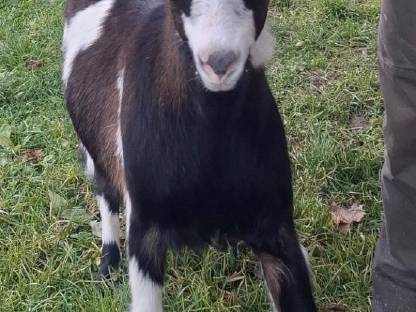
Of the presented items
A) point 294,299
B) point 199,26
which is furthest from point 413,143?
point 199,26

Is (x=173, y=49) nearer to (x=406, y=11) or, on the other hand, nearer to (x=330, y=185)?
(x=406, y=11)

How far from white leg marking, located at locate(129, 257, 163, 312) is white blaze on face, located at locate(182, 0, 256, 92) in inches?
30.6

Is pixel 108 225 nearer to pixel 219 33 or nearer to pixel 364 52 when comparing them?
pixel 219 33

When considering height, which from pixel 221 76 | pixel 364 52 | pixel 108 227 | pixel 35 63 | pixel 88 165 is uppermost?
pixel 221 76

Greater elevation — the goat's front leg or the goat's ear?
the goat's ear

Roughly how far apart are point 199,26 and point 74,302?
4.54 feet

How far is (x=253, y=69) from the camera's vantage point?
248 centimetres

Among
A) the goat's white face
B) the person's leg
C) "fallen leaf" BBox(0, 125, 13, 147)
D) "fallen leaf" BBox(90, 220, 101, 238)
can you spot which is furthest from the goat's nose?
"fallen leaf" BBox(0, 125, 13, 147)

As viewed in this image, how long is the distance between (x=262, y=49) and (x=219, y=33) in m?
0.35

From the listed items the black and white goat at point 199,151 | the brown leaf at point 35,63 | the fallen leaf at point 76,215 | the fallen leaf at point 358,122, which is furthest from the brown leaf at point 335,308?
the brown leaf at point 35,63

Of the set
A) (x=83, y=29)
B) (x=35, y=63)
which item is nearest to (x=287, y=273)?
(x=83, y=29)

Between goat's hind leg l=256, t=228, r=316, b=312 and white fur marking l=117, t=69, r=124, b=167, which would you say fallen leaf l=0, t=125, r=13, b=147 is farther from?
goat's hind leg l=256, t=228, r=316, b=312

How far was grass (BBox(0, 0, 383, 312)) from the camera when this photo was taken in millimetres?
3213

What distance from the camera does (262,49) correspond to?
8.18 ft
